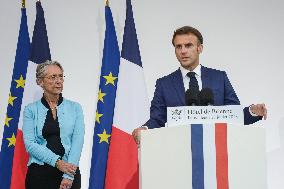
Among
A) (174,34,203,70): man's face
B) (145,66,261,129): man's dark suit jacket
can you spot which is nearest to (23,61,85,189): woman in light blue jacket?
(145,66,261,129): man's dark suit jacket

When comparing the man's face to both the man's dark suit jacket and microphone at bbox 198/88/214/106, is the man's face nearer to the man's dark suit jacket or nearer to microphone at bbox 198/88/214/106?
the man's dark suit jacket

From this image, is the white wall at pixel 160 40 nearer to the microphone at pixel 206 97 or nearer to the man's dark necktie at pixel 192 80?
the man's dark necktie at pixel 192 80

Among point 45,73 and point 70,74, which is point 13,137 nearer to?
point 70,74

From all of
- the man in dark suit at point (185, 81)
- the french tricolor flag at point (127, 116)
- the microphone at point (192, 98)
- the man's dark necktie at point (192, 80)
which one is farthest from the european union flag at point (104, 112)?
the microphone at point (192, 98)

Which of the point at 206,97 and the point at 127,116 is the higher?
the point at 127,116

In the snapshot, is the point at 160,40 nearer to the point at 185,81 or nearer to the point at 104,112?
the point at 104,112

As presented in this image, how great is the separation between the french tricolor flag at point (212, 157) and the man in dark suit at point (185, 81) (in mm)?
488

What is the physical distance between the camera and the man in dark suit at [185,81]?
2242 mm

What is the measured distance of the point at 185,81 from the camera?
7.59ft

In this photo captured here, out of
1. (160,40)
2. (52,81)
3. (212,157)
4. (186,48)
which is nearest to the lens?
(212,157)

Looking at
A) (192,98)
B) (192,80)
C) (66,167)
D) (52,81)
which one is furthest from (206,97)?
(52,81)

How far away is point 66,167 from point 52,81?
1.83ft

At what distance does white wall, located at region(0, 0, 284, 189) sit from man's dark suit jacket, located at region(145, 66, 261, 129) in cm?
158

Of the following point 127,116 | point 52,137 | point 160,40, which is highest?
point 160,40
